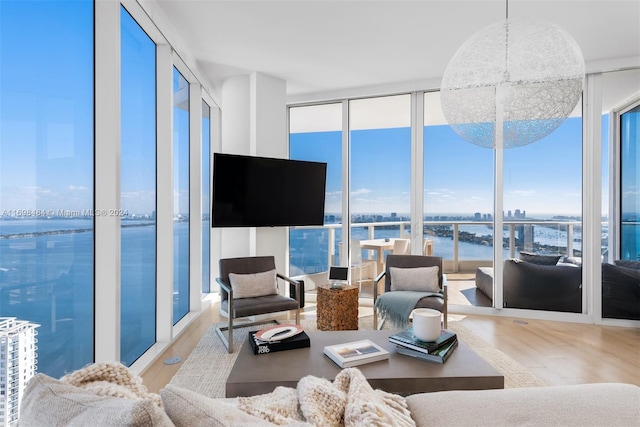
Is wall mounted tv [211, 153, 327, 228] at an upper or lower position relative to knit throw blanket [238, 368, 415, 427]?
upper

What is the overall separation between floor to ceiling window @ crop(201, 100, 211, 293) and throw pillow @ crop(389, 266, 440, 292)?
2510 mm

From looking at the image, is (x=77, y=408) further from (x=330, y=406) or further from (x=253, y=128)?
(x=253, y=128)

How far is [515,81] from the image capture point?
5.39ft

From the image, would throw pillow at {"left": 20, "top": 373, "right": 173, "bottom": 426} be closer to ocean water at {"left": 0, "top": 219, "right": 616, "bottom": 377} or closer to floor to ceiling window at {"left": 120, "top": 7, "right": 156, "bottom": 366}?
ocean water at {"left": 0, "top": 219, "right": 616, "bottom": 377}

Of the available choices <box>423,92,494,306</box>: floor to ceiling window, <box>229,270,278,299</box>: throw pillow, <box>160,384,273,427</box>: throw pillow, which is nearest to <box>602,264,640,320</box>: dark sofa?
<box>423,92,494,306</box>: floor to ceiling window

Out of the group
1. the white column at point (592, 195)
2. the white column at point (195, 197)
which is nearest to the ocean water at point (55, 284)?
the white column at point (195, 197)

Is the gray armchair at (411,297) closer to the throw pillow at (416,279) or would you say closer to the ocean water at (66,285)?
the throw pillow at (416,279)

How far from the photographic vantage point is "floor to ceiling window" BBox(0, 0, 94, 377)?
1645 mm

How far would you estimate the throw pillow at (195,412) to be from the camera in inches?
28.8

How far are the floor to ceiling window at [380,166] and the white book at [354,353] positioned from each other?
2725mm

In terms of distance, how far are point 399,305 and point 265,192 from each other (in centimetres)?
176

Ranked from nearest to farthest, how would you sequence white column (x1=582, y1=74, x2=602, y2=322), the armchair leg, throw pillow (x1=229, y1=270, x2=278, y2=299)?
the armchair leg → throw pillow (x1=229, y1=270, x2=278, y2=299) → white column (x1=582, y1=74, x2=602, y2=322)

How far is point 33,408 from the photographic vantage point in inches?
28.2

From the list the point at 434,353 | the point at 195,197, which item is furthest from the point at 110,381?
the point at 195,197
